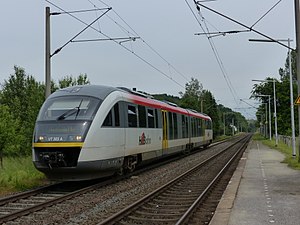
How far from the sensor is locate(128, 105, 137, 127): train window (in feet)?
49.0

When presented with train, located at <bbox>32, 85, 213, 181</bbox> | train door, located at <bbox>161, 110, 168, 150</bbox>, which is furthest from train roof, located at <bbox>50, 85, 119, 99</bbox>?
train door, located at <bbox>161, 110, 168, 150</bbox>

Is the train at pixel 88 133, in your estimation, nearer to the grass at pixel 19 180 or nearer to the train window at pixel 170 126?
the grass at pixel 19 180

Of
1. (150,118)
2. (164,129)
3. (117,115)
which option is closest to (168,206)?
(117,115)

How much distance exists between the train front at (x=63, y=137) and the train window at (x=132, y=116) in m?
Answer: 2.22

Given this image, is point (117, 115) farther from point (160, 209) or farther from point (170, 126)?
point (170, 126)

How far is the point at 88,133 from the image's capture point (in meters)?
12.0

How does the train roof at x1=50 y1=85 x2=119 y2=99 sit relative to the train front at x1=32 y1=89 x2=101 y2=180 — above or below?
above

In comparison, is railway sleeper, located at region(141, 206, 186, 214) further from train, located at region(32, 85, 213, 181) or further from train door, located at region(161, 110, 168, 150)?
train door, located at region(161, 110, 168, 150)

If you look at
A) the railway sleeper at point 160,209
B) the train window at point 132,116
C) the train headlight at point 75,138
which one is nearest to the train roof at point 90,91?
the train window at point 132,116

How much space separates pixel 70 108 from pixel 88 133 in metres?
1.18

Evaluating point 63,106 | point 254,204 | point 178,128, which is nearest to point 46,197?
point 63,106

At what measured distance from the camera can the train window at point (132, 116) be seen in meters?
14.9

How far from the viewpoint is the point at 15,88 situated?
7012cm

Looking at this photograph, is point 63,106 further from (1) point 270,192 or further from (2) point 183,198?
(1) point 270,192
